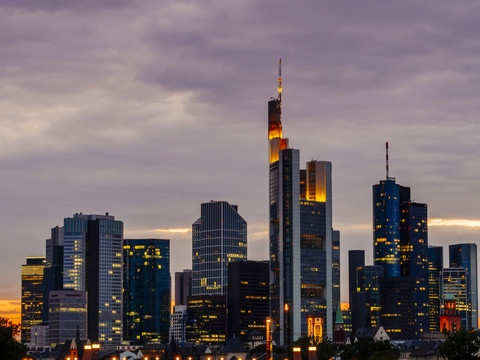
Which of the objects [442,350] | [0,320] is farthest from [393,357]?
[0,320]

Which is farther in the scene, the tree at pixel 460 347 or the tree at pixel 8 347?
the tree at pixel 460 347

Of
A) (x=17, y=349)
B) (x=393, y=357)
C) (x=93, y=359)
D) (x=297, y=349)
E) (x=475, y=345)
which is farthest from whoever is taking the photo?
(x=475, y=345)

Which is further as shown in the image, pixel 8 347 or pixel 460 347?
pixel 460 347

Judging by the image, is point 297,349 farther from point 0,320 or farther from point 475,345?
point 475,345

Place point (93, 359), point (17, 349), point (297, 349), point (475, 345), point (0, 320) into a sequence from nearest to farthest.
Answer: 1. point (297, 349)
2. point (93, 359)
3. point (17, 349)
4. point (0, 320)
5. point (475, 345)

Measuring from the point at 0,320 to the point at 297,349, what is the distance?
5077 cm

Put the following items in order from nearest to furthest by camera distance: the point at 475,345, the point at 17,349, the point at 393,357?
the point at 17,349
the point at 393,357
the point at 475,345

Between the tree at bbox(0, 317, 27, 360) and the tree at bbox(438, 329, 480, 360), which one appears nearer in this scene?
the tree at bbox(0, 317, 27, 360)

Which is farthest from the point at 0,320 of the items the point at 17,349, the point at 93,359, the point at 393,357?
the point at 393,357

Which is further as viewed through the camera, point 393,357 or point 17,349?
point 393,357

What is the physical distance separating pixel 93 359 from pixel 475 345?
99.2 meters

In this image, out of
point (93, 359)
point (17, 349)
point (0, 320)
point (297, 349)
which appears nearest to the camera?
point (297, 349)

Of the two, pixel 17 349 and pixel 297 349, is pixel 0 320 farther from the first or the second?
pixel 297 349

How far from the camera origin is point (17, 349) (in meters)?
127
